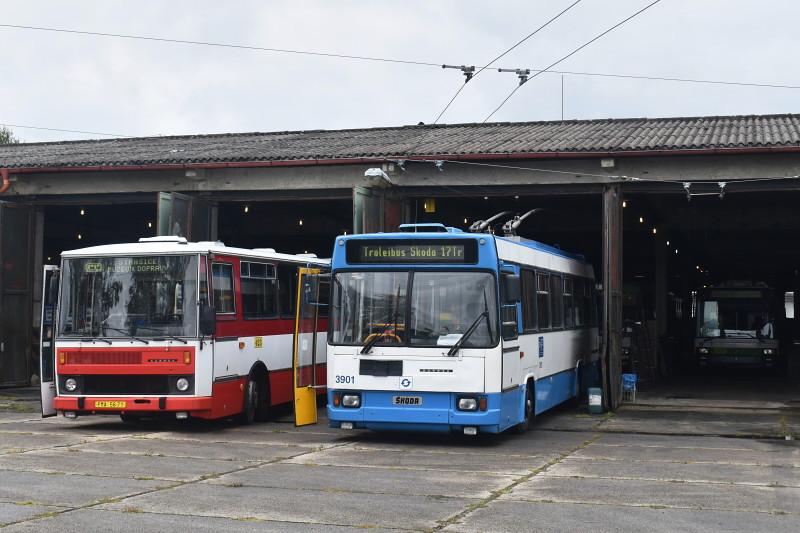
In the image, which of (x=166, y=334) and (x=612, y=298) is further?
(x=612, y=298)

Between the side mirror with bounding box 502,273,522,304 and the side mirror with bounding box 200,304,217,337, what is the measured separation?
4220mm

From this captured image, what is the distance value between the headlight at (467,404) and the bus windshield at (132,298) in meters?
4.12

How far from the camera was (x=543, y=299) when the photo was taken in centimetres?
1844

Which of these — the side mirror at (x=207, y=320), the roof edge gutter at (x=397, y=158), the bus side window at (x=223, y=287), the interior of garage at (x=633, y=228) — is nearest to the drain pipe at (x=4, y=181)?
the roof edge gutter at (x=397, y=158)

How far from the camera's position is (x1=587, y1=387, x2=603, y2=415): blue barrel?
2052 cm

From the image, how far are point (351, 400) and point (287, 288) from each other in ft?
15.5

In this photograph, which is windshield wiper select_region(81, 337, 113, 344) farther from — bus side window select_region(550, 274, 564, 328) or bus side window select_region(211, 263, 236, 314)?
bus side window select_region(550, 274, 564, 328)

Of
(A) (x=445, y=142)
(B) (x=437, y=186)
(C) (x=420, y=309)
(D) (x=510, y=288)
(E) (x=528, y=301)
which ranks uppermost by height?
(A) (x=445, y=142)

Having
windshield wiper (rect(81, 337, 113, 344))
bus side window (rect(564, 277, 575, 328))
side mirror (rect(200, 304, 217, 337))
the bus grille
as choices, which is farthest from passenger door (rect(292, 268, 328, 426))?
bus side window (rect(564, 277, 575, 328))

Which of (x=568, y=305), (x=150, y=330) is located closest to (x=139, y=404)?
(x=150, y=330)

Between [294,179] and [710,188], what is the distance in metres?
8.57

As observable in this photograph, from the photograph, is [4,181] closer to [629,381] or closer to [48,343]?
[48,343]

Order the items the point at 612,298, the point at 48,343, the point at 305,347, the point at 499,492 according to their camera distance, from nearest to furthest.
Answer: the point at 499,492 → the point at 48,343 → the point at 305,347 → the point at 612,298

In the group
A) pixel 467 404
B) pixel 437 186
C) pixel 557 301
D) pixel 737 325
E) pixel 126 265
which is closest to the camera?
pixel 467 404
